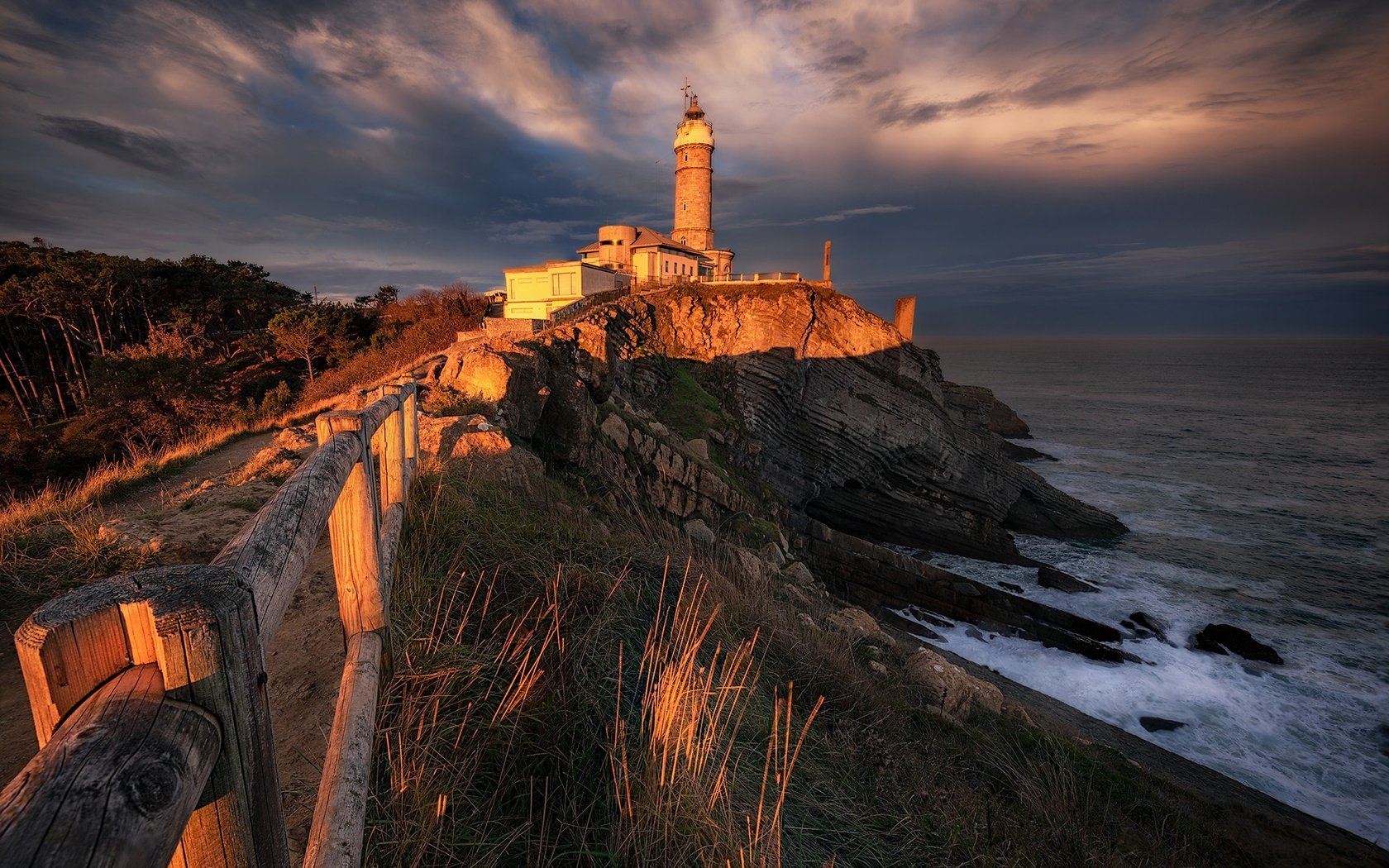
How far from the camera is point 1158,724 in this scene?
12953 millimetres

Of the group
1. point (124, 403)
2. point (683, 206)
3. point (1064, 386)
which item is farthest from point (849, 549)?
point (1064, 386)

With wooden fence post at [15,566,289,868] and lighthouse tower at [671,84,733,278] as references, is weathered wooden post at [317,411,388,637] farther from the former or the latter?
lighthouse tower at [671,84,733,278]

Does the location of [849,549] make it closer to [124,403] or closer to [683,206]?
[124,403]

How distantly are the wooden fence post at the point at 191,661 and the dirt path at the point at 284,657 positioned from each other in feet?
5.01

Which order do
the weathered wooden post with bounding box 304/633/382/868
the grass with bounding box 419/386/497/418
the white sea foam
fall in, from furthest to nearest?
the white sea foam, the grass with bounding box 419/386/497/418, the weathered wooden post with bounding box 304/633/382/868

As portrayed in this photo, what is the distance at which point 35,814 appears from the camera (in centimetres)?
69

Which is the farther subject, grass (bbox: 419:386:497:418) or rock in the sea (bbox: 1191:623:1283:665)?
rock in the sea (bbox: 1191:623:1283:665)

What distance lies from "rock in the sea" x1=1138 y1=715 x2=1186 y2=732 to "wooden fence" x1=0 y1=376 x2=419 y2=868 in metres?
16.8

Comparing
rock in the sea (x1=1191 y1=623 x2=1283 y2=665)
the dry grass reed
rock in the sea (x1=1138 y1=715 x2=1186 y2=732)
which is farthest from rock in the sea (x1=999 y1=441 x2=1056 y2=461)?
the dry grass reed

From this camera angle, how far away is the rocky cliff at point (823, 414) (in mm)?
24484

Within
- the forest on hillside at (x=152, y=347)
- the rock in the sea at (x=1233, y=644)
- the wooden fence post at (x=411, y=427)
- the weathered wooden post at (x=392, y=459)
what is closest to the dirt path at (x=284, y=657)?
the weathered wooden post at (x=392, y=459)

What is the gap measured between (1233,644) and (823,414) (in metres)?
17.3

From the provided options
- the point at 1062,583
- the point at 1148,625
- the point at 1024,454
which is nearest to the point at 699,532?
the point at 1148,625

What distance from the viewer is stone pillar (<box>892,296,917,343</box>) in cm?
3770
